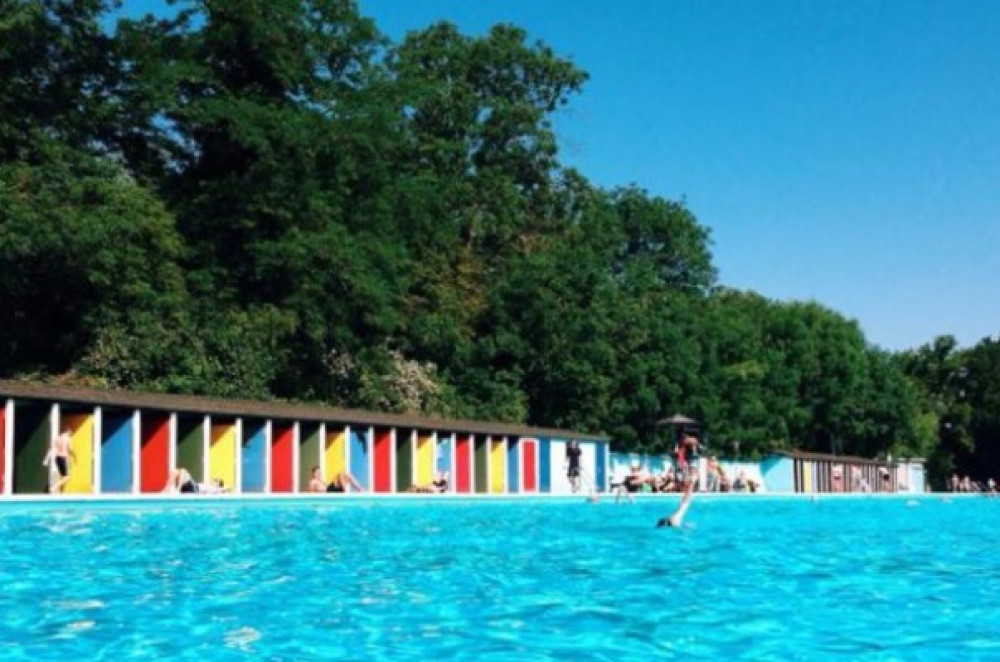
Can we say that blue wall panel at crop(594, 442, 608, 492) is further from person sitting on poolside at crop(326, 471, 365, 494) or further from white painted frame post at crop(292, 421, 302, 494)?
white painted frame post at crop(292, 421, 302, 494)

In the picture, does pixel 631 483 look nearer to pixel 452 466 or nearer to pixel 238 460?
pixel 452 466

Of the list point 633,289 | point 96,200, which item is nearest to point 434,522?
point 96,200

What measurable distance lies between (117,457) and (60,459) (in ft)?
6.47

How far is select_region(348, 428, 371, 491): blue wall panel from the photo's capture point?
101 feet

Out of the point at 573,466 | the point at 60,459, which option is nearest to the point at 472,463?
the point at 573,466

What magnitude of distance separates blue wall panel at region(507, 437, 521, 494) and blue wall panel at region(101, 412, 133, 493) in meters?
16.4

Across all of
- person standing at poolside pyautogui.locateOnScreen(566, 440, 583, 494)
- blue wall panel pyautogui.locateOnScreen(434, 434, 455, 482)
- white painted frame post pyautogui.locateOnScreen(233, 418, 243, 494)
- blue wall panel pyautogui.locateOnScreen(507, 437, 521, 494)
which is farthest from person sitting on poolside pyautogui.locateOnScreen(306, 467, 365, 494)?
person standing at poolside pyautogui.locateOnScreen(566, 440, 583, 494)

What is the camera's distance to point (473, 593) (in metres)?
9.81

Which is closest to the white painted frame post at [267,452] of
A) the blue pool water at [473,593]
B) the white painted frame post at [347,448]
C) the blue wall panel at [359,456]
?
the white painted frame post at [347,448]

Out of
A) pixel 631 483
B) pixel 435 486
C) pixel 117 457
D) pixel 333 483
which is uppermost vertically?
pixel 117 457

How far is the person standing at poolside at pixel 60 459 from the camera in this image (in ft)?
70.0

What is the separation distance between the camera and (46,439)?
22.3m

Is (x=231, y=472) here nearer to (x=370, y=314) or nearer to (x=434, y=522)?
(x=434, y=522)

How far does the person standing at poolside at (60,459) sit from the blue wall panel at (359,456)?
31.1 feet
